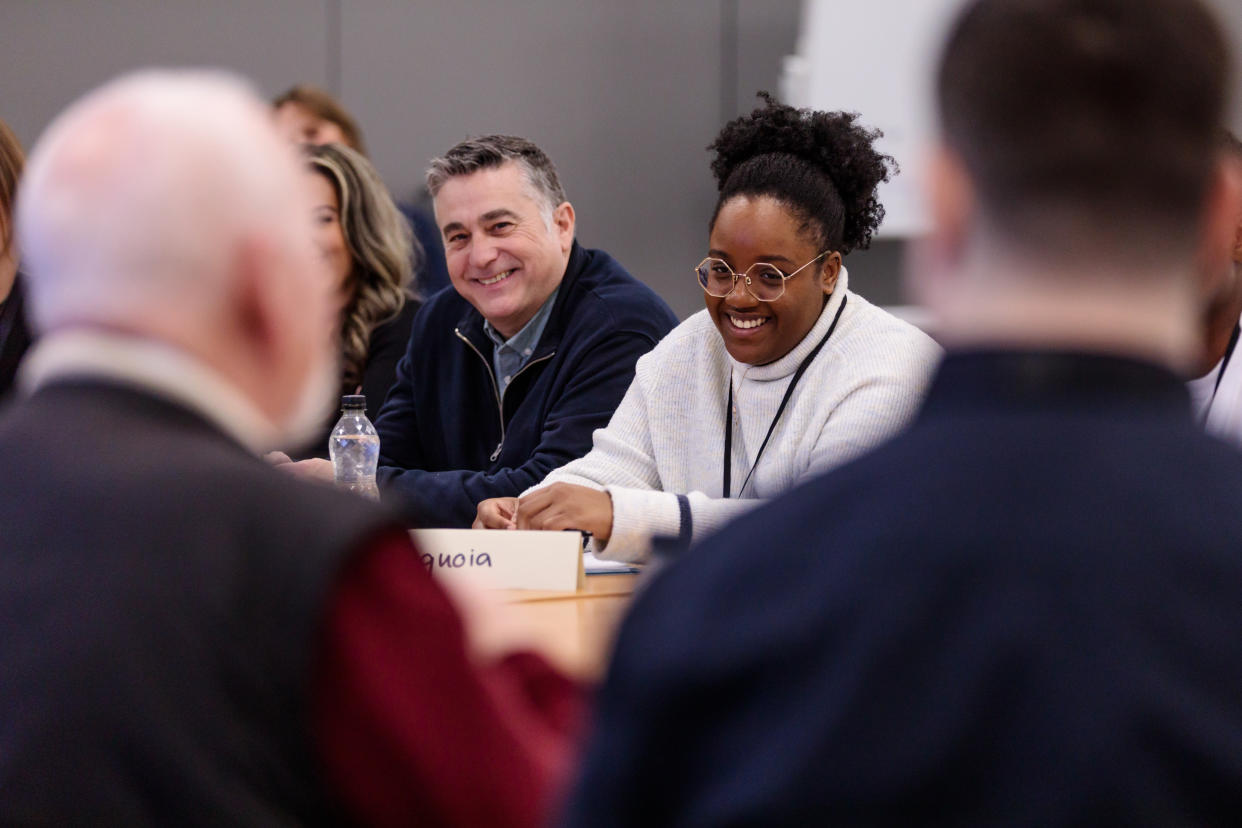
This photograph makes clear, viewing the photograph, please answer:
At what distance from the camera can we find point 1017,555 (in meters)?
0.62

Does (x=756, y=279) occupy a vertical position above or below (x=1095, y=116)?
below

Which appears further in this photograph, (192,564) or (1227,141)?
(1227,141)

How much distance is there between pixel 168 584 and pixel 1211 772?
58 cm

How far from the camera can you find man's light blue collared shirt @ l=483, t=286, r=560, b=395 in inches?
124

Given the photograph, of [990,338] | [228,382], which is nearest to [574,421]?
[228,382]

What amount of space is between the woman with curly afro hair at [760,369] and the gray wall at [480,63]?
8.86 ft

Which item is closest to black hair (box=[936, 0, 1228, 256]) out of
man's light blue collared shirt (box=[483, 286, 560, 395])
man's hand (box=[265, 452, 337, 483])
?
man's hand (box=[265, 452, 337, 483])

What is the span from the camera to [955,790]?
618 mm

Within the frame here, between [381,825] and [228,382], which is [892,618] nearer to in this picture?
[381,825]

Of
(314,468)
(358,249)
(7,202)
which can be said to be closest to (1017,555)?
(314,468)

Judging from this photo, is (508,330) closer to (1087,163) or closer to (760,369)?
(760,369)

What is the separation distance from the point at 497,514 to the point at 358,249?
1348 millimetres

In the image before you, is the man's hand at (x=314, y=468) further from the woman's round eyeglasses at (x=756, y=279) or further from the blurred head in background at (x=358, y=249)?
the woman's round eyeglasses at (x=756, y=279)

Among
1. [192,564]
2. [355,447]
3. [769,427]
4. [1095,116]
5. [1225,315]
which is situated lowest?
[355,447]
